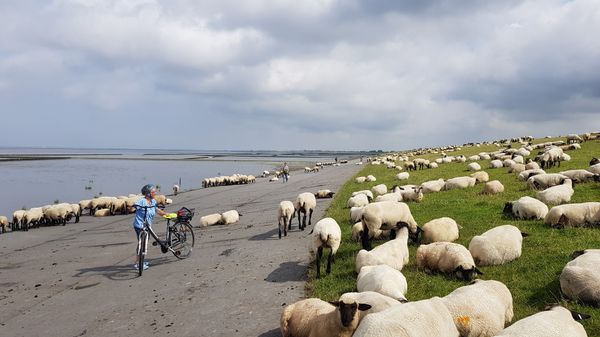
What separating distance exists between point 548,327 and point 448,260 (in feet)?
14.0

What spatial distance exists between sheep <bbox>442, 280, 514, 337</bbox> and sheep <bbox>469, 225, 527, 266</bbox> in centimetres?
293

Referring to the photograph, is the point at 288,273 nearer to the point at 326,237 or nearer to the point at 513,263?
the point at 326,237

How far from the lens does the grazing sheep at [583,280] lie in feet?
23.3

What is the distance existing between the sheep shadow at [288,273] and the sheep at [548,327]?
615 centimetres

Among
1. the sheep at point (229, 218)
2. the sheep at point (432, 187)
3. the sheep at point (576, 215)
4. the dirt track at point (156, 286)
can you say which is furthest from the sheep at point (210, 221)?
the sheep at point (576, 215)

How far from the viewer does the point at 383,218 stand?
42.0 feet

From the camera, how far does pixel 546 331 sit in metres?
5.18

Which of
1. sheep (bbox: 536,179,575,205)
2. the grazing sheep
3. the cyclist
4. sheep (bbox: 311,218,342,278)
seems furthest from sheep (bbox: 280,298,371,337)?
sheep (bbox: 536,179,575,205)

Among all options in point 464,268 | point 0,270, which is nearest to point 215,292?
point 464,268

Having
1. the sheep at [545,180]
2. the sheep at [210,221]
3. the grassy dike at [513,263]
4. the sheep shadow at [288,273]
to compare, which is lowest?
the sheep at [210,221]

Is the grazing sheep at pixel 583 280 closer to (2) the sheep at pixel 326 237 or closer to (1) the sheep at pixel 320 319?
(1) the sheep at pixel 320 319

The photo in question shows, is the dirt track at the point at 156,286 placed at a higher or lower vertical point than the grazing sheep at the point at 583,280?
lower

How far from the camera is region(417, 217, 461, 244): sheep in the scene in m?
12.1

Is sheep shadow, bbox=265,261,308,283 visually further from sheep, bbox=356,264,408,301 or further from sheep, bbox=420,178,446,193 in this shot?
sheep, bbox=420,178,446,193
